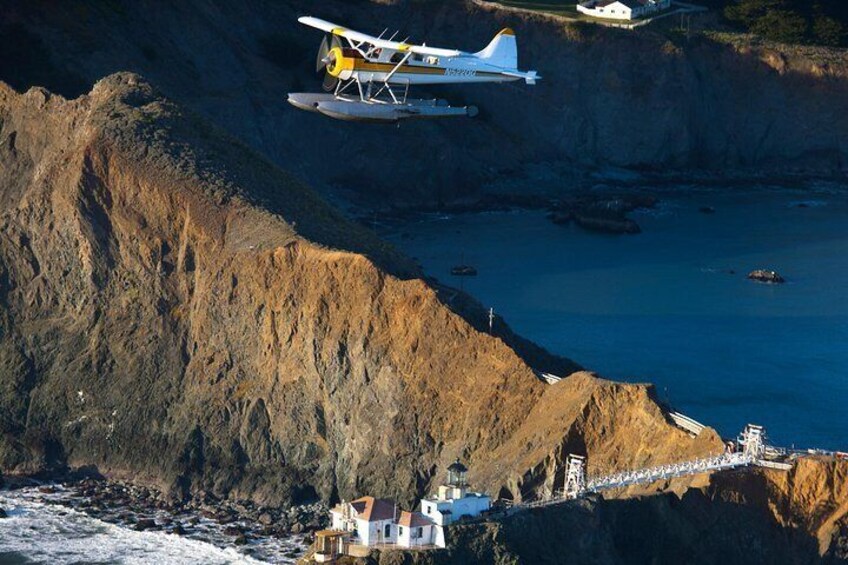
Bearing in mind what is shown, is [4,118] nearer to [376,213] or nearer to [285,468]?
[285,468]

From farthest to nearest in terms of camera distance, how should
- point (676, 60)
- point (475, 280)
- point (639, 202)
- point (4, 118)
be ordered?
1. point (676, 60)
2. point (639, 202)
3. point (475, 280)
4. point (4, 118)

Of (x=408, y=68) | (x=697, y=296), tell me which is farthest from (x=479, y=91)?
(x=408, y=68)

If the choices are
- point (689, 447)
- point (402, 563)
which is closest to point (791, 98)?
point (689, 447)

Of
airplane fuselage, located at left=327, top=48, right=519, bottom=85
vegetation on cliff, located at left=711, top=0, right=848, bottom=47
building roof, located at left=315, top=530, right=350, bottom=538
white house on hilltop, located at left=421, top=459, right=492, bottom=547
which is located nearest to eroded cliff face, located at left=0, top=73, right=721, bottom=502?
airplane fuselage, located at left=327, top=48, right=519, bottom=85

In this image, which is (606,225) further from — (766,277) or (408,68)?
(408,68)

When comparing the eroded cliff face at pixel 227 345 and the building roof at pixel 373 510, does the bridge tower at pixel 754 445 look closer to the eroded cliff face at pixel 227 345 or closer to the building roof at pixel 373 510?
the eroded cliff face at pixel 227 345

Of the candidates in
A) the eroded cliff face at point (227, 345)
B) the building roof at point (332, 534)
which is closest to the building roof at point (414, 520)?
the building roof at point (332, 534)

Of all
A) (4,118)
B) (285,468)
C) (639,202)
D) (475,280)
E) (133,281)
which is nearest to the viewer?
(285,468)
